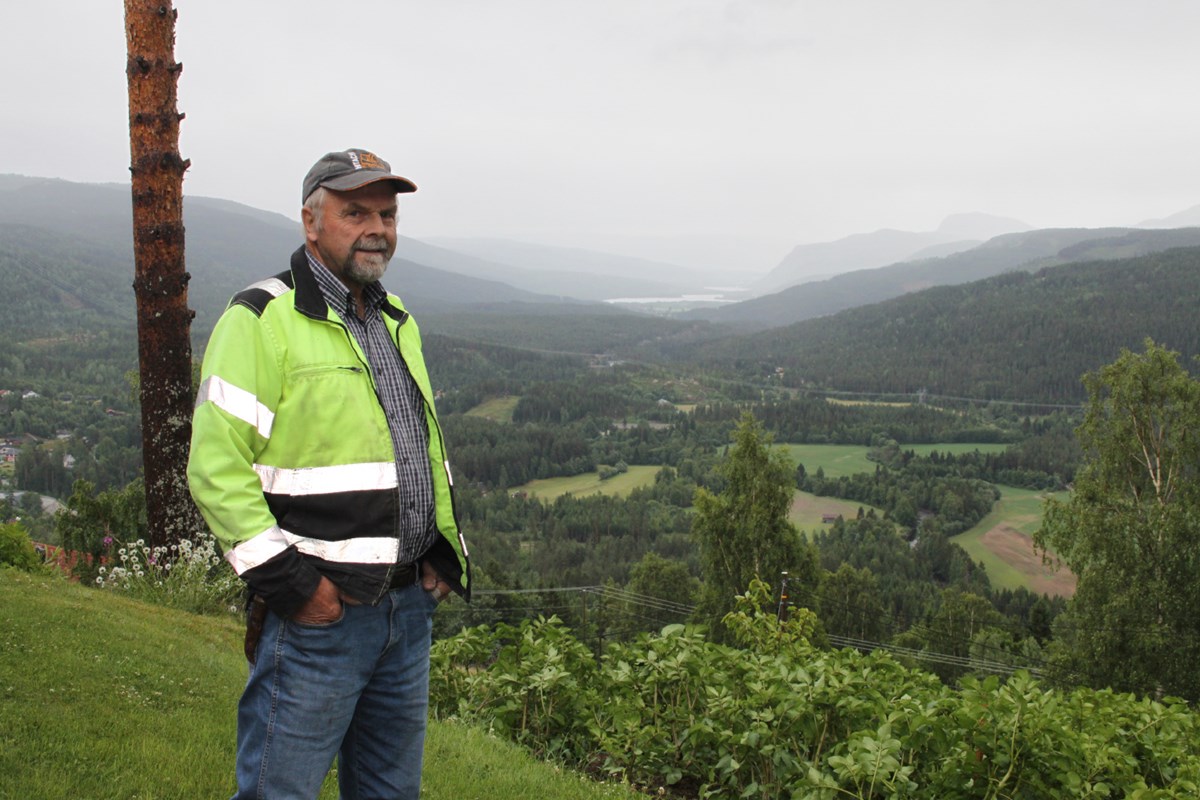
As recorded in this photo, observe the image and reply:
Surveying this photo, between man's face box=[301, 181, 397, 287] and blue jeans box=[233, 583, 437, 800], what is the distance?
0.96m

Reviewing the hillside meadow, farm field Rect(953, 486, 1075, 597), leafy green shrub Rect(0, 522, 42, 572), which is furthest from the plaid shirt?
farm field Rect(953, 486, 1075, 597)

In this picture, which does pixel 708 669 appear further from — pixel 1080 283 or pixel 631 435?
pixel 1080 283

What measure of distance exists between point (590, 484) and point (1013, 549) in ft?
120

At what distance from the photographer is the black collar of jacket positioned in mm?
2201

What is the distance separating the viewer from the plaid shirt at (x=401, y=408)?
233cm

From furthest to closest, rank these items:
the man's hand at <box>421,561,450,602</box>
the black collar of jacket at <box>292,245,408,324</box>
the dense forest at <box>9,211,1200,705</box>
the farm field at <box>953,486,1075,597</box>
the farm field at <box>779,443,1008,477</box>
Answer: the farm field at <box>779,443,1008,477</box>
the farm field at <box>953,486,1075,597</box>
the dense forest at <box>9,211,1200,705</box>
the man's hand at <box>421,561,450,602</box>
the black collar of jacket at <box>292,245,408,324</box>

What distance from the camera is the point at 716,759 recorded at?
148 inches

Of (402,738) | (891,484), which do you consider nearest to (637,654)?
(402,738)

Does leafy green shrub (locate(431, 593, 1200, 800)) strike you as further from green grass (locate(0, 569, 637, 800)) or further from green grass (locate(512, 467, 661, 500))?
green grass (locate(512, 467, 661, 500))

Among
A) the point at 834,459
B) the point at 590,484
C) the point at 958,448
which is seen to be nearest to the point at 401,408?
the point at 590,484

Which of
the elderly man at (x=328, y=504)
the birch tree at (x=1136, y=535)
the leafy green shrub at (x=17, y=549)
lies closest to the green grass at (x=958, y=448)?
the birch tree at (x=1136, y=535)

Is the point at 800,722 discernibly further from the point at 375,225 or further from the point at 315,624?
the point at 375,225

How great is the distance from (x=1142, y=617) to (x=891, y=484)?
173ft

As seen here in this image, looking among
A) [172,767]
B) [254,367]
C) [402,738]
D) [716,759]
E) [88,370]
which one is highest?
[254,367]
